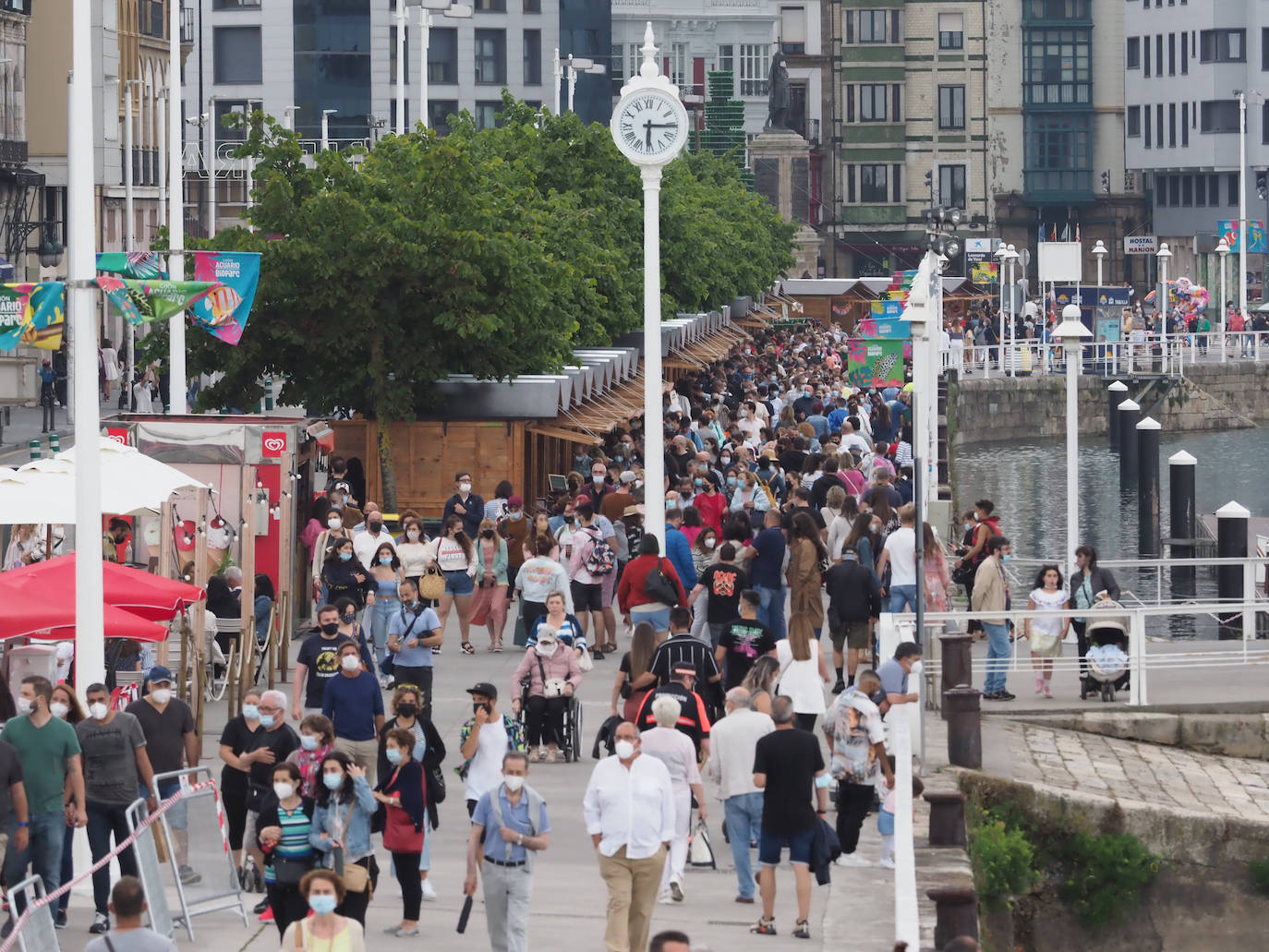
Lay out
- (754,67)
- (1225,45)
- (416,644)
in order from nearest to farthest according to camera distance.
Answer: (416,644)
(1225,45)
(754,67)

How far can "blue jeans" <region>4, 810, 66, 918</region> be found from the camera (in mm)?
13438

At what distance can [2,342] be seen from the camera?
16094 millimetres

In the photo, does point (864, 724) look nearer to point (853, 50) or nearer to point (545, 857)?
point (545, 857)

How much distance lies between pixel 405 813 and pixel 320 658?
3342mm

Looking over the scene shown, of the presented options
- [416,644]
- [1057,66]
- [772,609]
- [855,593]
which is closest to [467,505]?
[772,609]

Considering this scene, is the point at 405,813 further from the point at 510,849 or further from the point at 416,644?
the point at 416,644

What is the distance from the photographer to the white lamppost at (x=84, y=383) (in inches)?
576

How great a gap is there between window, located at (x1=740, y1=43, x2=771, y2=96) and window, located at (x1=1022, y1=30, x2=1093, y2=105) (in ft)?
50.8

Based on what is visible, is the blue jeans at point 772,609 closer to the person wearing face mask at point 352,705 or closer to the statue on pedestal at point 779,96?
the person wearing face mask at point 352,705

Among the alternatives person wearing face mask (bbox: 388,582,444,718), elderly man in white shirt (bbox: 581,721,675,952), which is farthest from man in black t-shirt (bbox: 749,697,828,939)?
person wearing face mask (bbox: 388,582,444,718)

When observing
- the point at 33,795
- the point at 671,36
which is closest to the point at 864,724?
the point at 33,795

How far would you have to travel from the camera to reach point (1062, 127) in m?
118

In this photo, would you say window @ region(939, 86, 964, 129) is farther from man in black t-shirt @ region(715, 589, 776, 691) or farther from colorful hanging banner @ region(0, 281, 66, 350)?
colorful hanging banner @ region(0, 281, 66, 350)

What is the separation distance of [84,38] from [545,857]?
19.0 ft
